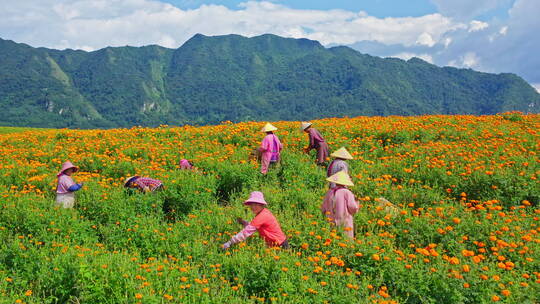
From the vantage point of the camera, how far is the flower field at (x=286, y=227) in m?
4.32

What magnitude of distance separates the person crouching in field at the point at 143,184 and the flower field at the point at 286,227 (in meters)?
0.32

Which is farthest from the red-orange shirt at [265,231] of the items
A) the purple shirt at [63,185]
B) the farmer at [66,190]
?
the purple shirt at [63,185]

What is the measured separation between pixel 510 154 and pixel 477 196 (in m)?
1.77

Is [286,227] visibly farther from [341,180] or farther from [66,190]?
[66,190]

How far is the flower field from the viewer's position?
432 cm

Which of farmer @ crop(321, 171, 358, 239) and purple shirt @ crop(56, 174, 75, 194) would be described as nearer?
farmer @ crop(321, 171, 358, 239)

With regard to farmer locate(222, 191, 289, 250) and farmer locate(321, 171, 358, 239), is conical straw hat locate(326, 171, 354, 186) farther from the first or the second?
farmer locate(222, 191, 289, 250)

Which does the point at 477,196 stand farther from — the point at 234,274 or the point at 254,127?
the point at 254,127

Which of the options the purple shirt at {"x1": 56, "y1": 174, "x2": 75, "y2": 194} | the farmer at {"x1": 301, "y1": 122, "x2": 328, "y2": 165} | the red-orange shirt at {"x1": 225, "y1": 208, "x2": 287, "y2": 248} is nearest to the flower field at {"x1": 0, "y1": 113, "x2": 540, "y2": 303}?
the red-orange shirt at {"x1": 225, "y1": 208, "x2": 287, "y2": 248}

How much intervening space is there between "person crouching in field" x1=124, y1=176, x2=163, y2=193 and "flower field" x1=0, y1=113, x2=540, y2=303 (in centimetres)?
32

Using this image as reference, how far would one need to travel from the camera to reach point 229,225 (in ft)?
20.9

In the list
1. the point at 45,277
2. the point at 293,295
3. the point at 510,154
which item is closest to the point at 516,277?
the point at 293,295

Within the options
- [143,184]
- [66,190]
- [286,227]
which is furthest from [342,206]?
[66,190]

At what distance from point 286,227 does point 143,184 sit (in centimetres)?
351
